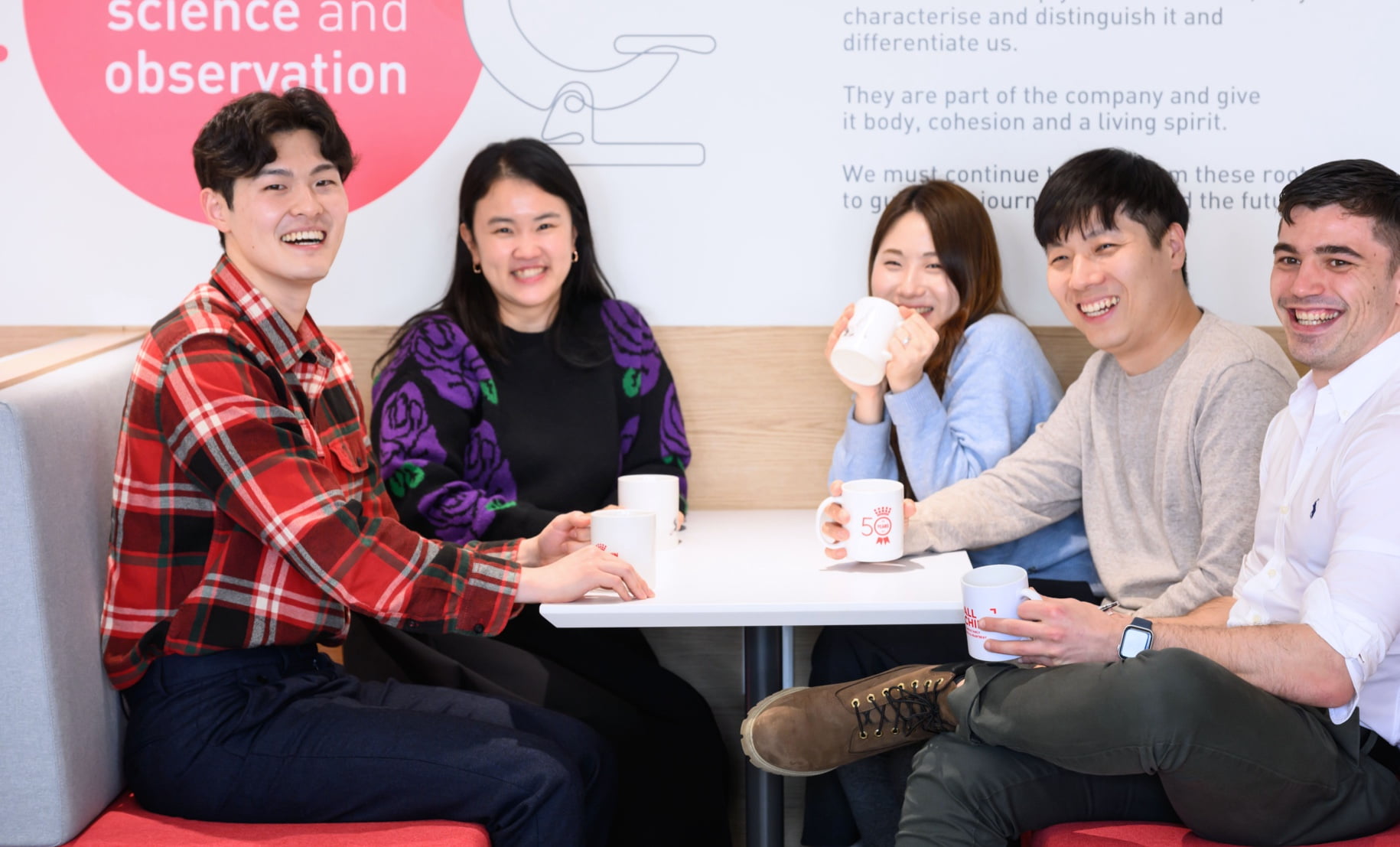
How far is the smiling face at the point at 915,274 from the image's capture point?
2.39 metres

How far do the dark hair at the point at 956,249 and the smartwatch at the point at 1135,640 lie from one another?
88cm

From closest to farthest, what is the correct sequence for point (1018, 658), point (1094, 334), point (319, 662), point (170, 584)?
point (1018, 658)
point (170, 584)
point (319, 662)
point (1094, 334)

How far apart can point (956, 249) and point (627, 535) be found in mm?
960

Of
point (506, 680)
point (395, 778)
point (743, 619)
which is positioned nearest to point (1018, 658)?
point (743, 619)

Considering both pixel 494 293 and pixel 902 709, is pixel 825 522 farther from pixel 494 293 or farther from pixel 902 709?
pixel 494 293

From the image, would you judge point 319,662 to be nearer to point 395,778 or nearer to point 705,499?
point 395,778

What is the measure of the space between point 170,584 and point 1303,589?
1.52 metres

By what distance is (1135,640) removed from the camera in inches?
62.1

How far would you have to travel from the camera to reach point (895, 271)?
7.96 ft

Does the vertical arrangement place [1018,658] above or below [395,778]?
above

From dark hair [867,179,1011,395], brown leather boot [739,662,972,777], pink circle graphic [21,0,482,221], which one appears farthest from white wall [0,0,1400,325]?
brown leather boot [739,662,972,777]

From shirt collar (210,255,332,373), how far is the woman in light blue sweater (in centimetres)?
93

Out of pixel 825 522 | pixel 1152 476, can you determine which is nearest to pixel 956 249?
pixel 1152 476

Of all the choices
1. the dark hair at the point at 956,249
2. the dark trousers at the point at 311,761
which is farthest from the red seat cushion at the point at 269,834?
the dark hair at the point at 956,249
